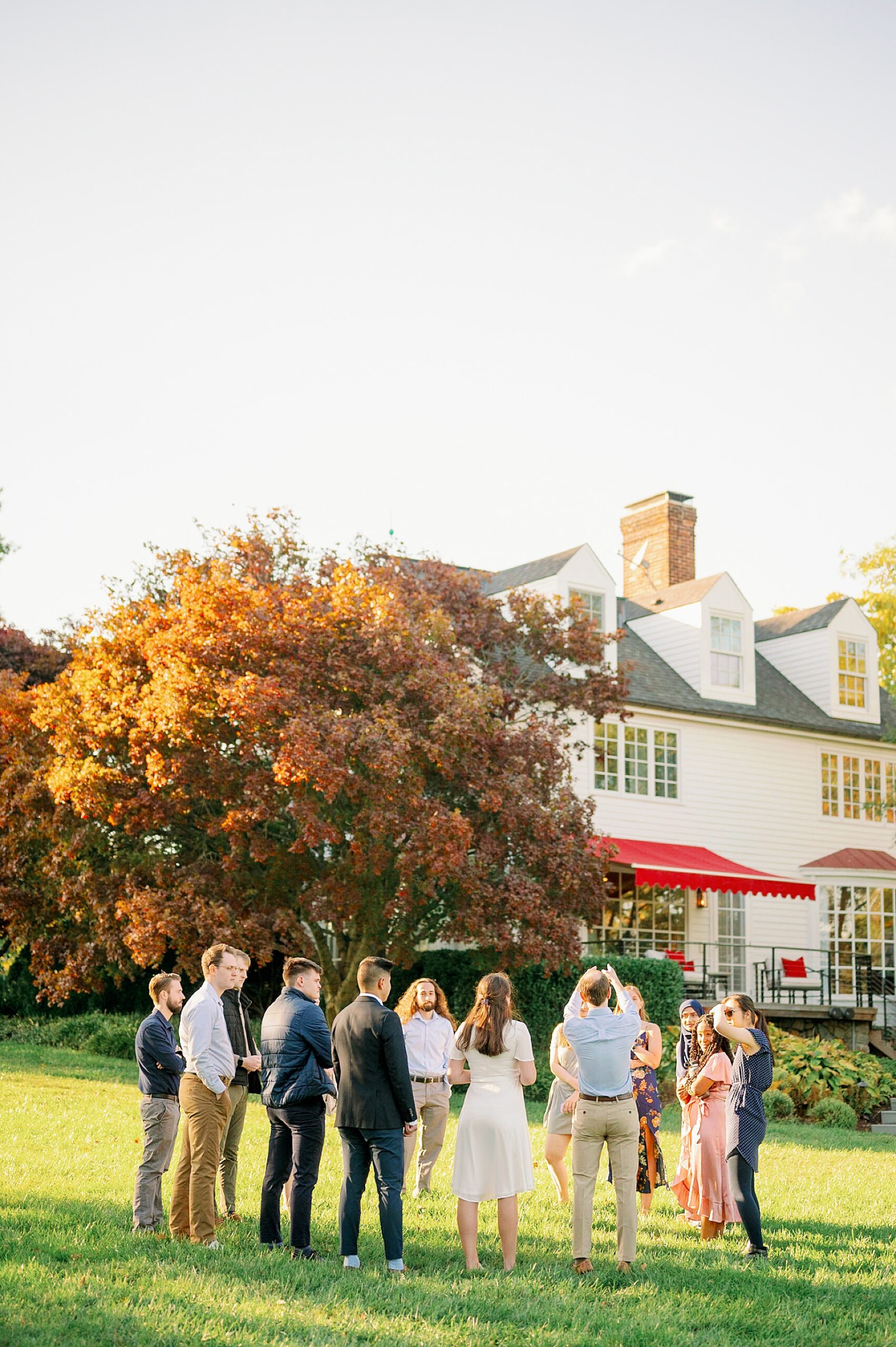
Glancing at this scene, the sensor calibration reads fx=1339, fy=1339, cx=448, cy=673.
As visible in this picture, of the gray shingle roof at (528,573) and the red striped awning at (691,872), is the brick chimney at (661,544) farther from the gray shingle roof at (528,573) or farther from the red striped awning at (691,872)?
the red striped awning at (691,872)

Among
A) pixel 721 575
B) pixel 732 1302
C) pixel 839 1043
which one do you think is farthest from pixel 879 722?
pixel 732 1302

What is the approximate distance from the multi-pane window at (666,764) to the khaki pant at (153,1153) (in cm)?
2012

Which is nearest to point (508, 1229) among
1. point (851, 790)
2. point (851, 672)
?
point (851, 790)

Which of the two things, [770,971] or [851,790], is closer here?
[770,971]

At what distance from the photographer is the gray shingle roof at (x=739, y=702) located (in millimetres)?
28391

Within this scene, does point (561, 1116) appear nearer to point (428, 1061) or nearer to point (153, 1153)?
point (428, 1061)

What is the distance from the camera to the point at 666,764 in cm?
2833

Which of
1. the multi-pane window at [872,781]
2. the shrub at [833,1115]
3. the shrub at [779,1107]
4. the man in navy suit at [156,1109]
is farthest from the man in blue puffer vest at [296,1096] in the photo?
the multi-pane window at [872,781]

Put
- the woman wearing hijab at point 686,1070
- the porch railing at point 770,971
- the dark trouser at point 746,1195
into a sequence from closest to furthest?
the dark trouser at point 746,1195, the woman wearing hijab at point 686,1070, the porch railing at point 770,971

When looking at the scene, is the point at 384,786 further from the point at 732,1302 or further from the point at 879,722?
the point at 879,722

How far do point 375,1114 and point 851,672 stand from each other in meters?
26.0

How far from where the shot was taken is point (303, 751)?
675 inches

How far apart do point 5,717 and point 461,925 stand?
25.6 ft

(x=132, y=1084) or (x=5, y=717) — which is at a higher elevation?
(x=5, y=717)
